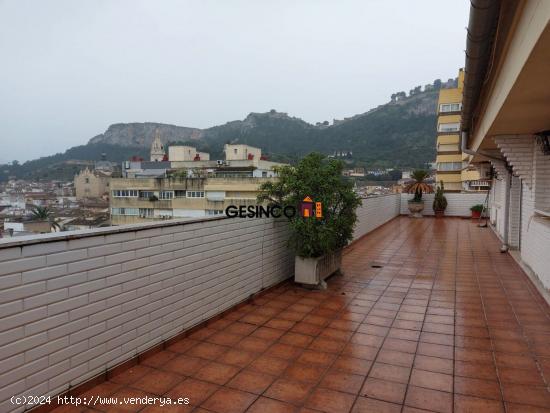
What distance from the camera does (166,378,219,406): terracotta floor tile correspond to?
8.35 feet

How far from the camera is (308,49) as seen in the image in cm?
3462

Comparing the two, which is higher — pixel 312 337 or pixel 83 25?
pixel 83 25

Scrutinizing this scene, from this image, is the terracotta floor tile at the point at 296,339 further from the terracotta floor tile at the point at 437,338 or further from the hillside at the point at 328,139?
the hillside at the point at 328,139

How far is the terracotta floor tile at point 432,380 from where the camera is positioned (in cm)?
270

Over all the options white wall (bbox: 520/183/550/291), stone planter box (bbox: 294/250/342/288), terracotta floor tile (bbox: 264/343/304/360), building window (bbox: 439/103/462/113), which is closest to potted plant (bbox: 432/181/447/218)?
white wall (bbox: 520/183/550/291)

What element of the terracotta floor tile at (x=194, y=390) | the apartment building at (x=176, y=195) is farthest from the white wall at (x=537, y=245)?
the apartment building at (x=176, y=195)

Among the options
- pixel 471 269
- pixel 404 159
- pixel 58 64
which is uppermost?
pixel 58 64

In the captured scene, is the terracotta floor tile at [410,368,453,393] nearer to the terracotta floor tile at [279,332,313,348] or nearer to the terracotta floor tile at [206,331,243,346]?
the terracotta floor tile at [279,332,313,348]

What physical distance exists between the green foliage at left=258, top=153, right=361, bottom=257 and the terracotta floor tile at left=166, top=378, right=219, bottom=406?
2655mm

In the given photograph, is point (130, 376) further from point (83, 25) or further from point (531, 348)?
point (83, 25)

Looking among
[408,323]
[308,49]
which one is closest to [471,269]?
[408,323]

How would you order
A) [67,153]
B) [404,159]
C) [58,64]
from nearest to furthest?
1. [58,64]
2. [404,159]
3. [67,153]

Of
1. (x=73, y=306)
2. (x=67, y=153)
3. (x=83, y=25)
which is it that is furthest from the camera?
(x=67, y=153)

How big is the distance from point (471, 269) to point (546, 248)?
186 centimetres
